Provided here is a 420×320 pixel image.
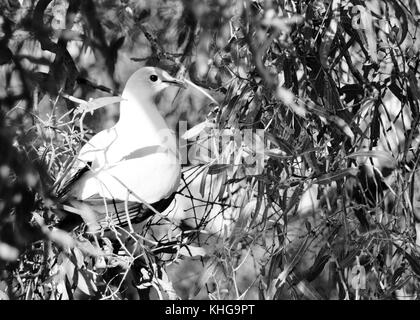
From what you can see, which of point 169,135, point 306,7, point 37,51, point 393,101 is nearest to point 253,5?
point 306,7

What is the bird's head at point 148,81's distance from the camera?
1531 millimetres

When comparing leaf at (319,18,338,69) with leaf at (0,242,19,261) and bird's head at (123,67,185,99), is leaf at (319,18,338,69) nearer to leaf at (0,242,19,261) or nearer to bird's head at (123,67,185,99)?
bird's head at (123,67,185,99)

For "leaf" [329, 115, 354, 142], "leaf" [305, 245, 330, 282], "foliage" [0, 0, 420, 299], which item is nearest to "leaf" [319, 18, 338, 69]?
"foliage" [0, 0, 420, 299]

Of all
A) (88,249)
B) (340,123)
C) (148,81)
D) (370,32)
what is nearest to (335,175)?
(340,123)

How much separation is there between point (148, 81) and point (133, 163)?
197 mm

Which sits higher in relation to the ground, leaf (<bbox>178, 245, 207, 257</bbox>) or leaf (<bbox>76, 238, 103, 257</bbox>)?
leaf (<bbox>178, 245, 207, 257</bbox>)

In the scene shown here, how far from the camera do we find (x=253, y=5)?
4.23 ft

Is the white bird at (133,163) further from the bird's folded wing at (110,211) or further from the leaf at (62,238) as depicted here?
the leaf at (62,238)

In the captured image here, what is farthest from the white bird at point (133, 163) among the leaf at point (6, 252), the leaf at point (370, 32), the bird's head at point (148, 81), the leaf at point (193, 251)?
the leaf at point (370, 32)

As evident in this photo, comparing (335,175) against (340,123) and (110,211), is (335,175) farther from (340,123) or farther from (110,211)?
(110,211)

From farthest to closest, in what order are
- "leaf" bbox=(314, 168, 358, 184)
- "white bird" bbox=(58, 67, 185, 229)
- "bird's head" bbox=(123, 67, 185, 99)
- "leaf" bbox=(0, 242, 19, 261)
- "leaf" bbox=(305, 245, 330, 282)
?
"bird's head" bbox=(123, 67, 185, 99), "white bird" bbox=(58, 67, 185, 229), "leaf" bbox=(305, 245, 330, 282), "leaf" bbox=(314, 168, 358, 184), "leaf" bbox=(0, 242, 19, 261)

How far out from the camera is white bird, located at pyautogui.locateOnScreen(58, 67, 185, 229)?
4.66 ft
